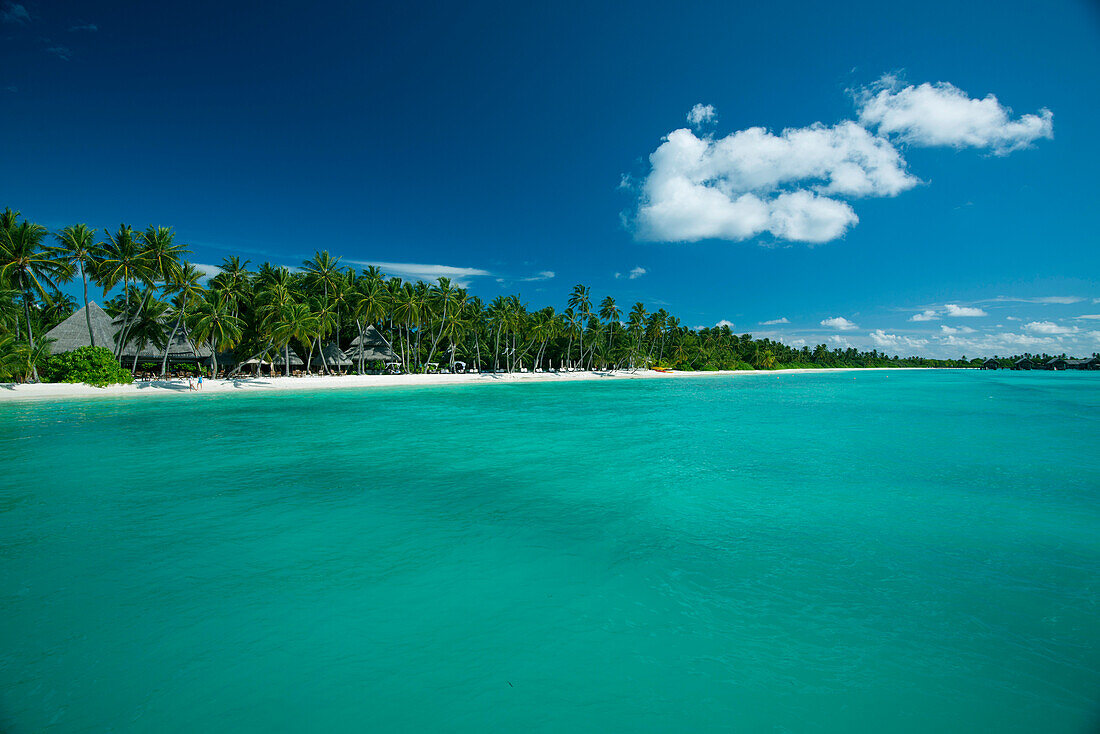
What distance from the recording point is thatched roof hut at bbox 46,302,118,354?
38.6 meters

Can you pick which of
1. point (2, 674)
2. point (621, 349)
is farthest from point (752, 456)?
point (621, 349)

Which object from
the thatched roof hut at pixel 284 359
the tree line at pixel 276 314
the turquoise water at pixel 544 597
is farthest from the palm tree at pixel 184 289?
the turquoise water at pixel 544 597

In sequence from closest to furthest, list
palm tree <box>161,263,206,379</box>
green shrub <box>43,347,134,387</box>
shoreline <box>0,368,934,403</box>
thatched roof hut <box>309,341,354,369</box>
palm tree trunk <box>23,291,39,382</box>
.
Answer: shoreline <box>0,368,934,403</box>, palm tree trunk <box>23,291,39,382</box>, green shrub <box>43,347,134,387</box>, palm tree <box>161,263,206,379</box>, thatched roof hut <box>309,341,354,369</box>

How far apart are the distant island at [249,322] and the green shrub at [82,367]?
9 centimetres

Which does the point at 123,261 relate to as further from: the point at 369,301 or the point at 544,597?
the point at 544,597

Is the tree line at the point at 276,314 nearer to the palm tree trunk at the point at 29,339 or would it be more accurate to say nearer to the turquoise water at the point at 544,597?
the palm tree trunk at the point at 29,339

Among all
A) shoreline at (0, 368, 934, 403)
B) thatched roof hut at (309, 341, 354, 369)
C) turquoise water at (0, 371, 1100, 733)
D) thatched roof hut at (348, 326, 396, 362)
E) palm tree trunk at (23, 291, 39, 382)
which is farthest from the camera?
thatched roof hut at (348, 326, 396, 362)

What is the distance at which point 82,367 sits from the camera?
33.3m

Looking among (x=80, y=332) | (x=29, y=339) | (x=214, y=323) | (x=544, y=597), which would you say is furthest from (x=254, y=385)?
(x=544, y=597)

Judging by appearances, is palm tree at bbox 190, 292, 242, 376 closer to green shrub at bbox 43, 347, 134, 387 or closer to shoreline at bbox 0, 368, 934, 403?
shoreline at bbox 0, 368, 934, 403

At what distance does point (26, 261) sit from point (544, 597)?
153ft

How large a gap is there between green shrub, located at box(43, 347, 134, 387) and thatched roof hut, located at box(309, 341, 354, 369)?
21.7m

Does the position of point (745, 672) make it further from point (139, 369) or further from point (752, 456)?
point (139, 369)

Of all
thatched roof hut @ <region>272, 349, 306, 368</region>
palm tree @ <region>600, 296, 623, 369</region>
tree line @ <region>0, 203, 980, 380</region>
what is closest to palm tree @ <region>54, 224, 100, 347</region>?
tree line @ <region>0, 203, 980, 380</region>
